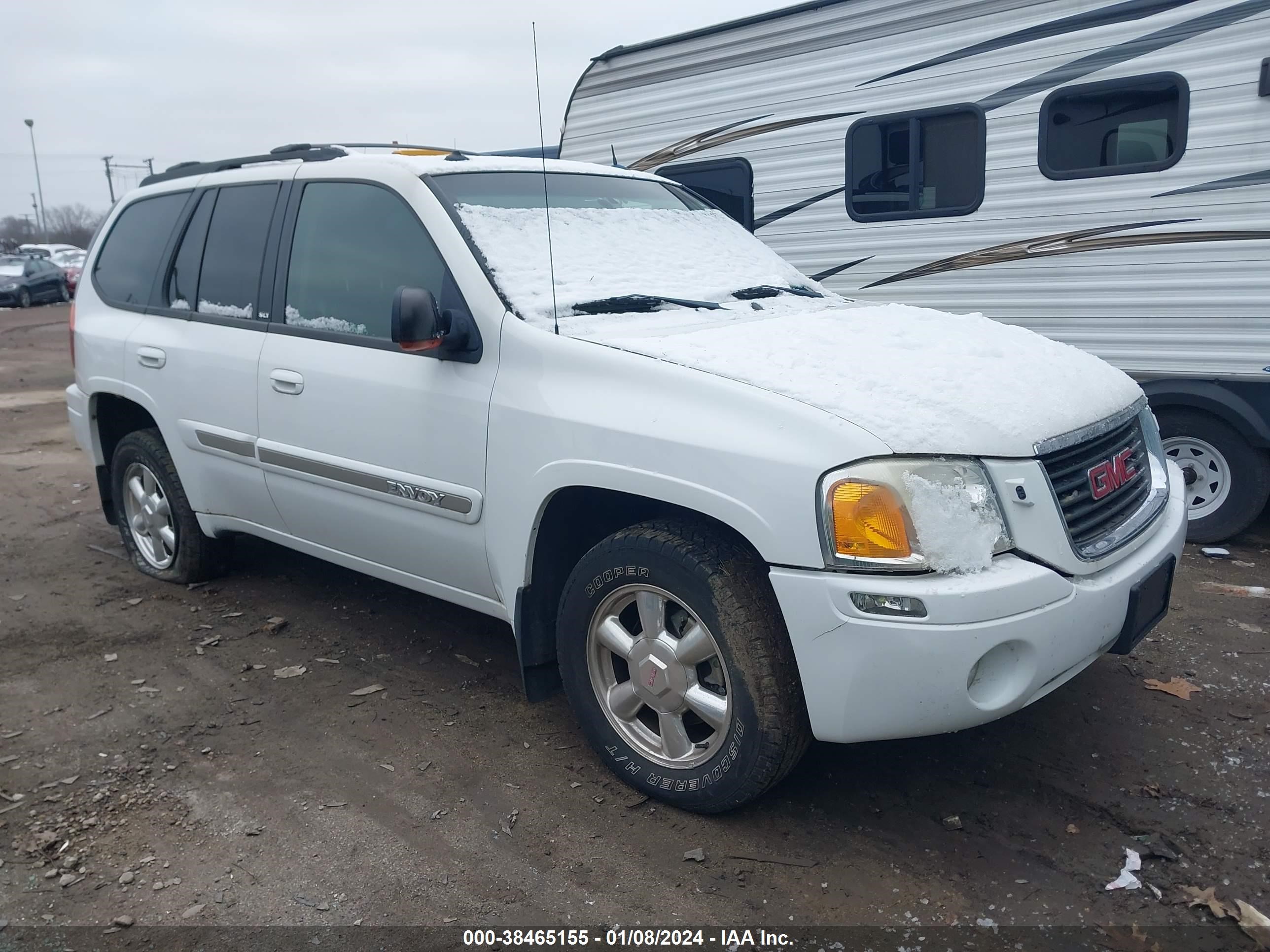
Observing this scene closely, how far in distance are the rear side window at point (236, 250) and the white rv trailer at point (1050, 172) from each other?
3484 mm

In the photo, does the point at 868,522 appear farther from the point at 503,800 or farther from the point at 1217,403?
the point at 1217,403

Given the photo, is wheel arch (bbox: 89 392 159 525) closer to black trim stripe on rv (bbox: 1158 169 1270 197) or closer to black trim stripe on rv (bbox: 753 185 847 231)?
black trim stripe on rv (bbox: 753 185 847 231)

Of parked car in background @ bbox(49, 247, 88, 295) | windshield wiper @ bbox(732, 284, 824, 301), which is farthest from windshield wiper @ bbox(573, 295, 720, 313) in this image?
parked car in background @ bbox(49, 247, 88, 295)

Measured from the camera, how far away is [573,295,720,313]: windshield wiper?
3.46m

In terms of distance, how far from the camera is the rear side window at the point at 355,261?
3613 millimetres

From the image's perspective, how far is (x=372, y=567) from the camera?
395cm

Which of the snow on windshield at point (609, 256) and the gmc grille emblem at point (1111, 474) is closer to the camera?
the gmc grille emblem at point (1111, 474)

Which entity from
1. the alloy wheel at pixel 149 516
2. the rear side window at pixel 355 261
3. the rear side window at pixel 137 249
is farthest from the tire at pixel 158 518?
the rear side window at pixel 355 261

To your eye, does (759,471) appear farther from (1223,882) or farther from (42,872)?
(42,872)

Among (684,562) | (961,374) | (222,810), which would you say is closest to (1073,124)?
(961,374)

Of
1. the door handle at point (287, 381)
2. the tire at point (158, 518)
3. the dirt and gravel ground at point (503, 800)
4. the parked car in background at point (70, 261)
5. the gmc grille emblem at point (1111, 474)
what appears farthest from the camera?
the parked car in background at point (70, 261)

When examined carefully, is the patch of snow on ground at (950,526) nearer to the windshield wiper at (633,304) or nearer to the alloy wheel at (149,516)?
the windshield wiper at (633,304)

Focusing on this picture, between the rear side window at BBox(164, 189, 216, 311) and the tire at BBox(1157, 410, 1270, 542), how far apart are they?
4.89m

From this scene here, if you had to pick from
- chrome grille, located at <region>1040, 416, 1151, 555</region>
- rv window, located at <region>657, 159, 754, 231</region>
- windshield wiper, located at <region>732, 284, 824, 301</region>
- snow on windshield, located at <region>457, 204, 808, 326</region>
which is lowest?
chrome grille, located at <region>1040, 416, 1151, 555</region>
